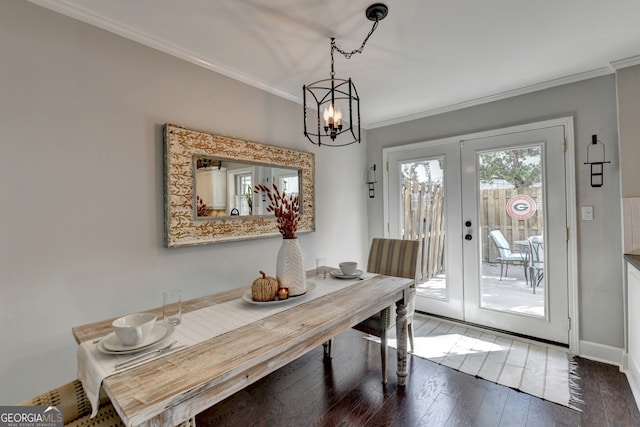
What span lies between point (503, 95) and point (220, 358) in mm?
3197

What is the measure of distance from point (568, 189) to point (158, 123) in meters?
3.26

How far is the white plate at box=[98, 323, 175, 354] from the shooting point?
3.43ft

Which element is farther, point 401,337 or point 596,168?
point 596,168

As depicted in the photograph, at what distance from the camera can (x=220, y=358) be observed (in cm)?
104

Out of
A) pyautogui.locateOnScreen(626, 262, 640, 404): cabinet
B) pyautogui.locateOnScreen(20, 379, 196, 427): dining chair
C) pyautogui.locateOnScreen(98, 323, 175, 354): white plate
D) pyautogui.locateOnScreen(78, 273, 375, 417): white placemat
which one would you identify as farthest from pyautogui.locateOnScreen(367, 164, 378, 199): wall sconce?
pyautogui.locateOnScreen(20, 379, 196, 427): dining chair

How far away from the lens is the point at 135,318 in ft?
3.87

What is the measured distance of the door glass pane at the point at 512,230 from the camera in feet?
8.85

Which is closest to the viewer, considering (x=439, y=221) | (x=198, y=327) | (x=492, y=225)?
(x=198, y=327)

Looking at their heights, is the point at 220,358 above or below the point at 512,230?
below

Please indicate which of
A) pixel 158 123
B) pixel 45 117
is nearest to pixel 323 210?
pixel 158 123

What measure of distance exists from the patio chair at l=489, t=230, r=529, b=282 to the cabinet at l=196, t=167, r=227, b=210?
257 cm

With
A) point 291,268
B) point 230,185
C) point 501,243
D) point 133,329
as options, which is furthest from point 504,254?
point 133,329

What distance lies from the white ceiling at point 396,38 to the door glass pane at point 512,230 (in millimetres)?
721

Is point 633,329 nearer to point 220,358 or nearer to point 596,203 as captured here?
point 596,203
